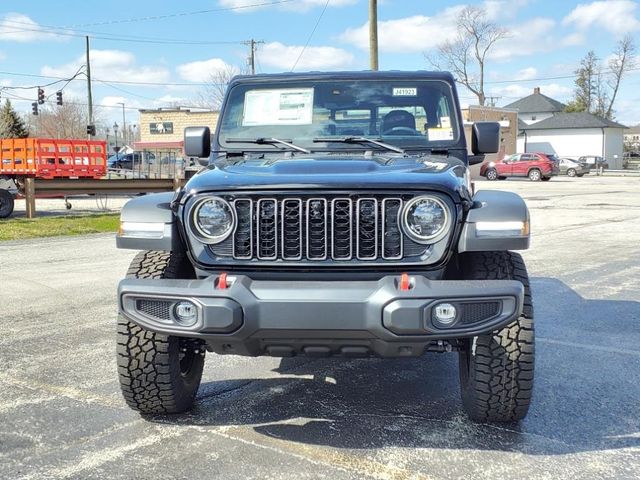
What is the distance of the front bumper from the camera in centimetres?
300

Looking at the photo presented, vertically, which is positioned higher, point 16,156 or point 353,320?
point 16,156

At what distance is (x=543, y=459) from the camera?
3324 millimetres

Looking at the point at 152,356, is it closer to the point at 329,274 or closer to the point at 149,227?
the point at 149,227

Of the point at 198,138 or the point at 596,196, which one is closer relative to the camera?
the point at 198,138

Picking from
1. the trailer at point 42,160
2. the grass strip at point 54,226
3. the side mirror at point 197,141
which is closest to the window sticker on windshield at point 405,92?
the side mirror at point 197,141

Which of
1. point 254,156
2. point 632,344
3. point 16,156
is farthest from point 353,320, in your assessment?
point 16,156

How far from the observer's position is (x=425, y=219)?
330cm

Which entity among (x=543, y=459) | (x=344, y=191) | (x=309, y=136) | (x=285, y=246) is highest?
(x=309, y=136)

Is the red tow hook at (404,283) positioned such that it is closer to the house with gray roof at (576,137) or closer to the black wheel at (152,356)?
the black wheel at (152,356)

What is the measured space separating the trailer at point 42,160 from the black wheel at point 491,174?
85.5 feet

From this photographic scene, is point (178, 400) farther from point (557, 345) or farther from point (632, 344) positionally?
point (632, 344)

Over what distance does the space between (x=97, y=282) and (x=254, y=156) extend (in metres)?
4.60

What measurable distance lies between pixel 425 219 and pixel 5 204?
48.2 feet

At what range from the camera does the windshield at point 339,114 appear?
4484 millimetres
